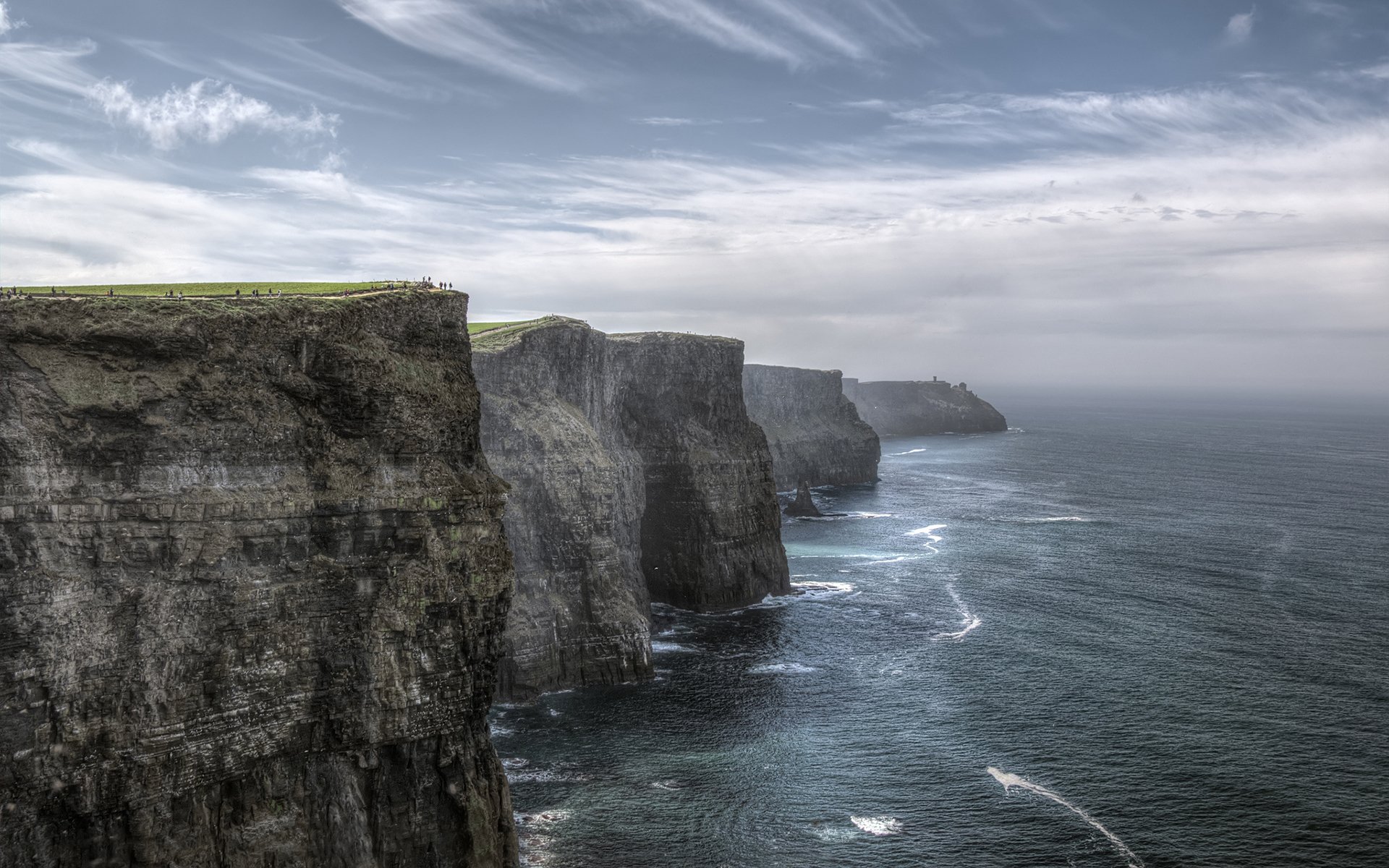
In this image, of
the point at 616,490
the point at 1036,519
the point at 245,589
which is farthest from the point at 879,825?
the point at 1036,519

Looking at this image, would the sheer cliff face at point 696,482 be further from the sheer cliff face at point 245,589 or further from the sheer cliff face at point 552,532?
the sheer cliff face at point 245,589

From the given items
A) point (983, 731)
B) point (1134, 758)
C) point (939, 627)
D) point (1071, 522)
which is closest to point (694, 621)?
point (939, 627)

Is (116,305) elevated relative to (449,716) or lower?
elevated

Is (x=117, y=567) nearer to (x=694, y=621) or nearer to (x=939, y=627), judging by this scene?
(x=694, y=621)

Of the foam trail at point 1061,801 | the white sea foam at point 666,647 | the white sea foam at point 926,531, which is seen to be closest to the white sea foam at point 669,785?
the foam trail at point 1061,801

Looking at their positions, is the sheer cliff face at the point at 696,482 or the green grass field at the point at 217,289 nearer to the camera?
the green grass field at the point at 217,289

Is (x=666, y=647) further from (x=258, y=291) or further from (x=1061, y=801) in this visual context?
(x=258, y=291)
